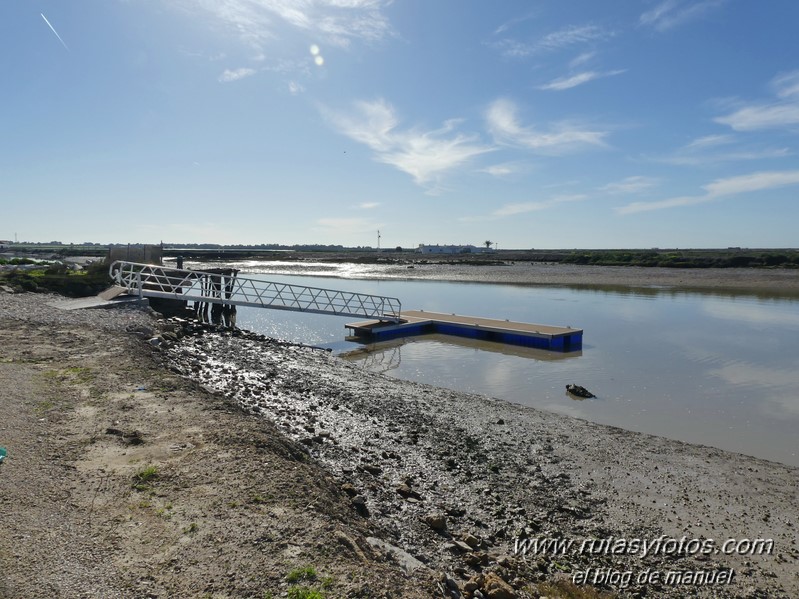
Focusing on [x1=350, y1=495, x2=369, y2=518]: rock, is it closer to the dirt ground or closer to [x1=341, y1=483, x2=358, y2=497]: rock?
the dirt ground

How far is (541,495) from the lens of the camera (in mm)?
7590

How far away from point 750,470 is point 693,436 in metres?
1.88

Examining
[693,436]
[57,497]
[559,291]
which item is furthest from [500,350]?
[559,291]

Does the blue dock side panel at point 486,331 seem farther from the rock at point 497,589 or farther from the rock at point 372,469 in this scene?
the rock at point 497,589

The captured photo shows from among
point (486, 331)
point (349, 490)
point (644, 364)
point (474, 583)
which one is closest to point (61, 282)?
point (486, 331)

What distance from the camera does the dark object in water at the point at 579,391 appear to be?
1347cm

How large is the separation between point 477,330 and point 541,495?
1521 centimetres

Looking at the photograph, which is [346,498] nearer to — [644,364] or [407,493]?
[407,493]

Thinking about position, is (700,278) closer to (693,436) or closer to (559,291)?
(559,291)

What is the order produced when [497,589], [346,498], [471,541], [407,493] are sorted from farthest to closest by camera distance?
[407,493] < [346,498] < [471,541] < [497,589]

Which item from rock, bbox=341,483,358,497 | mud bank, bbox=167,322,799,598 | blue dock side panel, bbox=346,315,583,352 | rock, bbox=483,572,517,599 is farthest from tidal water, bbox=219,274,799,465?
rock, bbox=483,572,517,599

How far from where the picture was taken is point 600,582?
18.7ft

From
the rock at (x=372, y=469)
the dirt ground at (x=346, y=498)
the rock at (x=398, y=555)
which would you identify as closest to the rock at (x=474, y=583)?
the dirt ground at (x=346, y=498)

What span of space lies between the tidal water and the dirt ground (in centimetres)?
179
